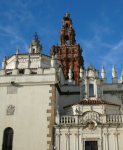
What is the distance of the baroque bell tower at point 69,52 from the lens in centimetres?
4872

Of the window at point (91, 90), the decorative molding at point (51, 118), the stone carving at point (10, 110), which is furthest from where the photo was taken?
the window at point (91, 90)

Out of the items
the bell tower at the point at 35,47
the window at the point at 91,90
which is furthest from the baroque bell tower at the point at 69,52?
the window at the point at 91,90

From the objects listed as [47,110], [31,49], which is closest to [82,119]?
[47,110]

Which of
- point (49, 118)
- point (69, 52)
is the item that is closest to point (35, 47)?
point (69, 52)

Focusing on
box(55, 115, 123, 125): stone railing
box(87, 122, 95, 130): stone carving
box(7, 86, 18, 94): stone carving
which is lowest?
box(87, 122, 95, 130): stone carving

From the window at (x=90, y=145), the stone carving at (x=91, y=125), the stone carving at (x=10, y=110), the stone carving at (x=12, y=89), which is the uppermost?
the stone carving at (x=12, y=89)

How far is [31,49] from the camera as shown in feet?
137

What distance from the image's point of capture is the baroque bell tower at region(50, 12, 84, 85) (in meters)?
48.7

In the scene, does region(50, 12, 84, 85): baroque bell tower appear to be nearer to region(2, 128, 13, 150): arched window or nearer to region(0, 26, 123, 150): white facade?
→ region(0, 26, 123, 150): white facade

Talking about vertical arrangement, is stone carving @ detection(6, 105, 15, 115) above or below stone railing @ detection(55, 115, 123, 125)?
above

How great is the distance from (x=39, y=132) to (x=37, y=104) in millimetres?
2911

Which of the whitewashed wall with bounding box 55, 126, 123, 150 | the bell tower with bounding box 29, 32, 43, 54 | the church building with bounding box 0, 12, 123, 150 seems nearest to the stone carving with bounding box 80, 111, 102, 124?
the church building with bounding box 0, 12, 123, 150

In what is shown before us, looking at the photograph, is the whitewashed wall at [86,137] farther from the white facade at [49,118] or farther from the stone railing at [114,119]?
the stone railing at [114,119]

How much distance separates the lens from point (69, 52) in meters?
51.3
